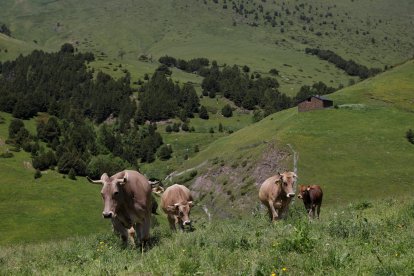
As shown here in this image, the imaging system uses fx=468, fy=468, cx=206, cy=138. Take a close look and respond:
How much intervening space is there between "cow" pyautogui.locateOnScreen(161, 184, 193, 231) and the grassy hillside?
48.8 metres

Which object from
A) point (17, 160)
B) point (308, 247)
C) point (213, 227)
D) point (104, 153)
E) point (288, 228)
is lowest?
point (104, 153)

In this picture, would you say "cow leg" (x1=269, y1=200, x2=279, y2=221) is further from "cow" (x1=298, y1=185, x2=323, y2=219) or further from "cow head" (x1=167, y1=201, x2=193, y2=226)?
"cow" (x1=298, y1=185, x2=323, y2=219)

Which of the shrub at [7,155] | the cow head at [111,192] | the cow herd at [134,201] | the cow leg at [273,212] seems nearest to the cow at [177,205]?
the cow herd at [134,201]

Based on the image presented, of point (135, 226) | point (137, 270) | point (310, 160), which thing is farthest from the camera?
point (310, 160)

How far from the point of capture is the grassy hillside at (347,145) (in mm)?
73800

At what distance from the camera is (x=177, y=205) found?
69.5ft

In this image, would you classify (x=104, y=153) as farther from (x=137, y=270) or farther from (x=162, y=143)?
(x=137, y=270)

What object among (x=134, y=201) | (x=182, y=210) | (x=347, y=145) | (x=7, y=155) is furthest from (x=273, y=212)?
(x=7, y=155)

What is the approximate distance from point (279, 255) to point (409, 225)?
5.10m

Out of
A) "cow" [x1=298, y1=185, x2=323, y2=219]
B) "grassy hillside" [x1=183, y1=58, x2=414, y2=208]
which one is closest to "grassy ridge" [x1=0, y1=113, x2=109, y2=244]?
"grassy hillside" [x1=183, y1=58, x2=414, y2=208]

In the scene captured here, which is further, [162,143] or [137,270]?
[162,143]

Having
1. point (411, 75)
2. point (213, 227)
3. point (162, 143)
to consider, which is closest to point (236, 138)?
point (411, 75)

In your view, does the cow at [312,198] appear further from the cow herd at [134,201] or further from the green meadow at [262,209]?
the cow herd at [134,201]

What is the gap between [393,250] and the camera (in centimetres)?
955
